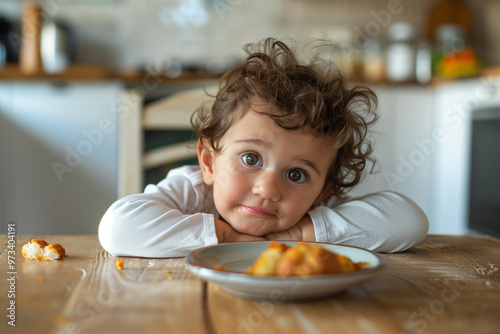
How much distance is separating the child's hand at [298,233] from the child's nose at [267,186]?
2.8 inches

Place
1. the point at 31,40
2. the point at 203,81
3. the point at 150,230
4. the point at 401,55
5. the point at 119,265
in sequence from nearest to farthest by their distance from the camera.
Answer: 1. the point at 119,265
2. the point at 150,230
3. the point at 203,81
4. the point at 31,40
5. the point at 401,55

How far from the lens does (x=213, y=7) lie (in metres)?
3.14

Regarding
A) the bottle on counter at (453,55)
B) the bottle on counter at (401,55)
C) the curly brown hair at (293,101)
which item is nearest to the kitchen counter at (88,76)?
the bottle on counter at (401,55)

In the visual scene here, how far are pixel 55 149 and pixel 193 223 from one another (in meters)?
2.00

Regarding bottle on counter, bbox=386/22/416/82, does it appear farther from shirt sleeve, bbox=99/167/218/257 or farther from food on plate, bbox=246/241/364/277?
food on plate, bbox=246/241/364/277

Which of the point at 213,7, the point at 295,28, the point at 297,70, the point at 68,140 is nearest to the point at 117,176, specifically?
the point at 68,140

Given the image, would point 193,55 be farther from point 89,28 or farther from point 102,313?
point 102,313

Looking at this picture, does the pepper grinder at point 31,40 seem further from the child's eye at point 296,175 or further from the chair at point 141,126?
the child's eye at point 296,175

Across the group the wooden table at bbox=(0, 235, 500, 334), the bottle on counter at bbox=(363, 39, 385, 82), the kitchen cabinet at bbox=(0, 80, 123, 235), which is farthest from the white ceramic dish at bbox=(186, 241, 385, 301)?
the bottle on counter at bbox=(363, 39, 385, 82)

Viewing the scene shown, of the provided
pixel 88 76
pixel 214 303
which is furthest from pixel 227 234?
pixel 88 76

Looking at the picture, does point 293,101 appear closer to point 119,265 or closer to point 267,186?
point 267,186

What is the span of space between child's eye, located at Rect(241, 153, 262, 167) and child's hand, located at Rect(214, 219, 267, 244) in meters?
0.11

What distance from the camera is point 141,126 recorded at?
Answer: 1.46m

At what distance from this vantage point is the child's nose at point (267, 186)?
0.85 metres
